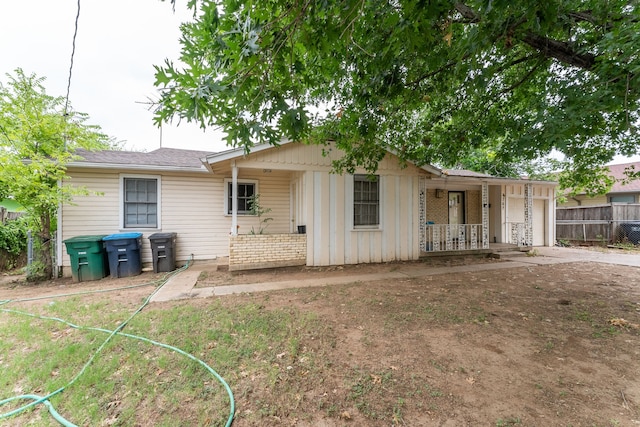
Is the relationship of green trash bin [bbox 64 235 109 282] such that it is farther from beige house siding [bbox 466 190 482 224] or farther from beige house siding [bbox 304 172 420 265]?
beige house siding [bbox 466 190 482 224]

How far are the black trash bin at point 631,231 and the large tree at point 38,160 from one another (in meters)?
21.0

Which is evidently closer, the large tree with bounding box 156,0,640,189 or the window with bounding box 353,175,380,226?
the large tree with bounding box 156,0,640,189

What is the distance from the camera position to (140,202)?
298 inches

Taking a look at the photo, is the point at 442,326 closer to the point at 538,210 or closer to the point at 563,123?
the point at 563,123

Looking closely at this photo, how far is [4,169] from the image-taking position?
5.57 m

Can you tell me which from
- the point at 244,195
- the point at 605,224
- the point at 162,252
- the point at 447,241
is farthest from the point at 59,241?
the point at 605,224

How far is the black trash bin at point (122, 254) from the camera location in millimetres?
6621

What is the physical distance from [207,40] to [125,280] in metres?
6.52

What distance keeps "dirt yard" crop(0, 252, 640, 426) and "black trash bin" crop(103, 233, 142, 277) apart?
1.62m

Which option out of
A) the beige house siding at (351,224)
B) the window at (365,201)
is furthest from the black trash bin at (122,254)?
the window at (365,201)

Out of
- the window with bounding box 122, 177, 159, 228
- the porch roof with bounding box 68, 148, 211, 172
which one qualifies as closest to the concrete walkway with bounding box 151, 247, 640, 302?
the window with bounding box 122, 177, 159, 228


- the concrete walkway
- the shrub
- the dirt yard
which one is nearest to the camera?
the dirt yard

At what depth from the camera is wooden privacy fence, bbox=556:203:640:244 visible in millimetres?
11806

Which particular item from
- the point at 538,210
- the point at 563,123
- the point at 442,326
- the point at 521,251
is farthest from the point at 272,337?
the point at 538,210
